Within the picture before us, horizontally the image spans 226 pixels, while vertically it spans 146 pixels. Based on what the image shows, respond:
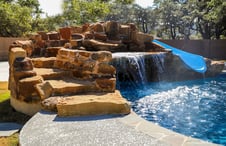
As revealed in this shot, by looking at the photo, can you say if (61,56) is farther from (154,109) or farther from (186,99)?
(186,99)

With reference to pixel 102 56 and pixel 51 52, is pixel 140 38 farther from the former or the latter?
pixel 102 56

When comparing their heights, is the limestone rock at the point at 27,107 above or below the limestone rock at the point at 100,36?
below

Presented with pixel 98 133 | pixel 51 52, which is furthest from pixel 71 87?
pixel 51 52

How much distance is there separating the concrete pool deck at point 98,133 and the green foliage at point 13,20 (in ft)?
54.8

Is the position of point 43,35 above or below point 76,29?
below

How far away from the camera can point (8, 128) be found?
4.02 meters

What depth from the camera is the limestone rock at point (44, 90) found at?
408 centimetres

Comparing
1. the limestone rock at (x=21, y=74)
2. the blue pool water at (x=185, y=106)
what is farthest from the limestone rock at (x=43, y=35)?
the limestone rock at (x=21, y=74)

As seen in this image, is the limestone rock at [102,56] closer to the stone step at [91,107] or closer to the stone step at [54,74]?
the stone step at [54,74]

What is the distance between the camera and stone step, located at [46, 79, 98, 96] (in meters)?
4.16

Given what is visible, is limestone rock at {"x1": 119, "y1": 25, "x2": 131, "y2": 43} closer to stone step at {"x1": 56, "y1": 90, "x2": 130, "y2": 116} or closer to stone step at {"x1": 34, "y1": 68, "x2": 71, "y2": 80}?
stone step at {"x1": 34, "y1": 68, "x2": 71, "y2": 80}

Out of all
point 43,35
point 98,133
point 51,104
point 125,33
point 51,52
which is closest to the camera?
point 98,133

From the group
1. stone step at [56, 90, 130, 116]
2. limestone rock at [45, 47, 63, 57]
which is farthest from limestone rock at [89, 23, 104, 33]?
stone step at [56, 90, 130, 116]

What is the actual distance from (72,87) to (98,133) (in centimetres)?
148
